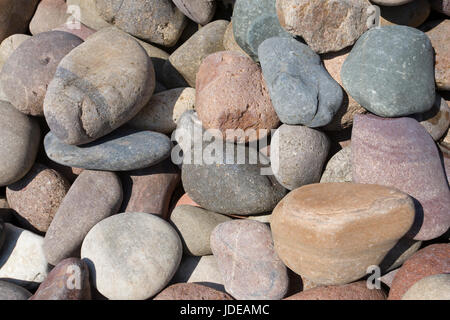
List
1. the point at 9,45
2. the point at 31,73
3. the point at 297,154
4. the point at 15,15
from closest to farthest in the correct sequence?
1. the point at 297,154
2. the point at 31,73
3. the point at 9,45
4. the point at 15,15

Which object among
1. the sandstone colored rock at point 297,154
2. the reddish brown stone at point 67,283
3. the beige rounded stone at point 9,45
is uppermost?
the beige rounded stone at point 9,45

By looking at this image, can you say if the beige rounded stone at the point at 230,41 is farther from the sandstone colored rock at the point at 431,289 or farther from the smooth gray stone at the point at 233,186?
the sandstone colored rock at the point at 431,289

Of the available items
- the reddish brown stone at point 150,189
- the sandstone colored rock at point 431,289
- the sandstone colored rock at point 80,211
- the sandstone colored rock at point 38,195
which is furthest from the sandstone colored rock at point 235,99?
the sandstone colored rock at point 431,289

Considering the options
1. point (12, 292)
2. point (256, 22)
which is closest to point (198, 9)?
point (256, 22)

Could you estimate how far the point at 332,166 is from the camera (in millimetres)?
2564

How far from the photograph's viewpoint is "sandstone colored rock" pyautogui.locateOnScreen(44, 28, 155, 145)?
2410 millimetres

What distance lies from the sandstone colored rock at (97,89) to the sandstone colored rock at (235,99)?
37 cm

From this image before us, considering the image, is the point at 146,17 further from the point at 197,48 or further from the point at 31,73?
the point at 31,73

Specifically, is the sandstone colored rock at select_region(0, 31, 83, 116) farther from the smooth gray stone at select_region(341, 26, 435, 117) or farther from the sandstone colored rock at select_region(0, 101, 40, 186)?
the smooth gray stone at select_region(341, 26, 435, 117)

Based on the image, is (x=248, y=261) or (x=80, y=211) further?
(x=80, y=211)

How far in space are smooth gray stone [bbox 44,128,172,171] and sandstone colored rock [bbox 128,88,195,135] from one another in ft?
0.65

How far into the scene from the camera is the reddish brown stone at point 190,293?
2.24 m

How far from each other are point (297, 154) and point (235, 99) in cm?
47

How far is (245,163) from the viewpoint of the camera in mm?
2592
